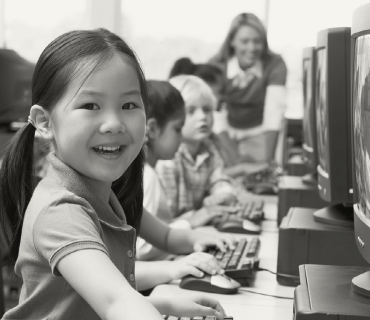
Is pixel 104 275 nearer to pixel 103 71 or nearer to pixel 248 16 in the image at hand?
pixel 103 71

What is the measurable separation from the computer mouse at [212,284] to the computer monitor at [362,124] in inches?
13.2

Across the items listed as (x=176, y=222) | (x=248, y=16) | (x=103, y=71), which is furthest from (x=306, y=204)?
(x=248, y=16)

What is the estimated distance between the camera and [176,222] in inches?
72.8

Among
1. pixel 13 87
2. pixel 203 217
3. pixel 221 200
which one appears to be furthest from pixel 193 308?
pixel 13 87

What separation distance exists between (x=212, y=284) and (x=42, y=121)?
0.47 metres

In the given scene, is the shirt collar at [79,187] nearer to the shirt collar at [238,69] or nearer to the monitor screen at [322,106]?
the monitor screen at [322,106]

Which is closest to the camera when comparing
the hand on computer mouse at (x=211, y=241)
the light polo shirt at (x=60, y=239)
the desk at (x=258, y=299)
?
the light polo shirt at (x=60, y=239)

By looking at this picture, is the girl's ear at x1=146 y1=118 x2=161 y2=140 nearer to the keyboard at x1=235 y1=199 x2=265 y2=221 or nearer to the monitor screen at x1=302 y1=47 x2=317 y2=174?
the keyboard at x1=235 y1=199 x2=265 y2=221

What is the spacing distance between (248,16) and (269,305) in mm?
3388

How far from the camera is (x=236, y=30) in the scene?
431 centimetres

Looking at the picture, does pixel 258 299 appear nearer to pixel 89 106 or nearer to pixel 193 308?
pixel 193 308

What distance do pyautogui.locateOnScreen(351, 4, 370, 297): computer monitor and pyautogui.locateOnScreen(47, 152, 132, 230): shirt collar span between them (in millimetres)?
371

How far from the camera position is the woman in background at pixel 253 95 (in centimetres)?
427

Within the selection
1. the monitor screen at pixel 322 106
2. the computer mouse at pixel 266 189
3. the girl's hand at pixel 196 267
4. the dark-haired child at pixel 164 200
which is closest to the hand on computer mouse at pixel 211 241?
the dark-haired child at pixel 164 200
